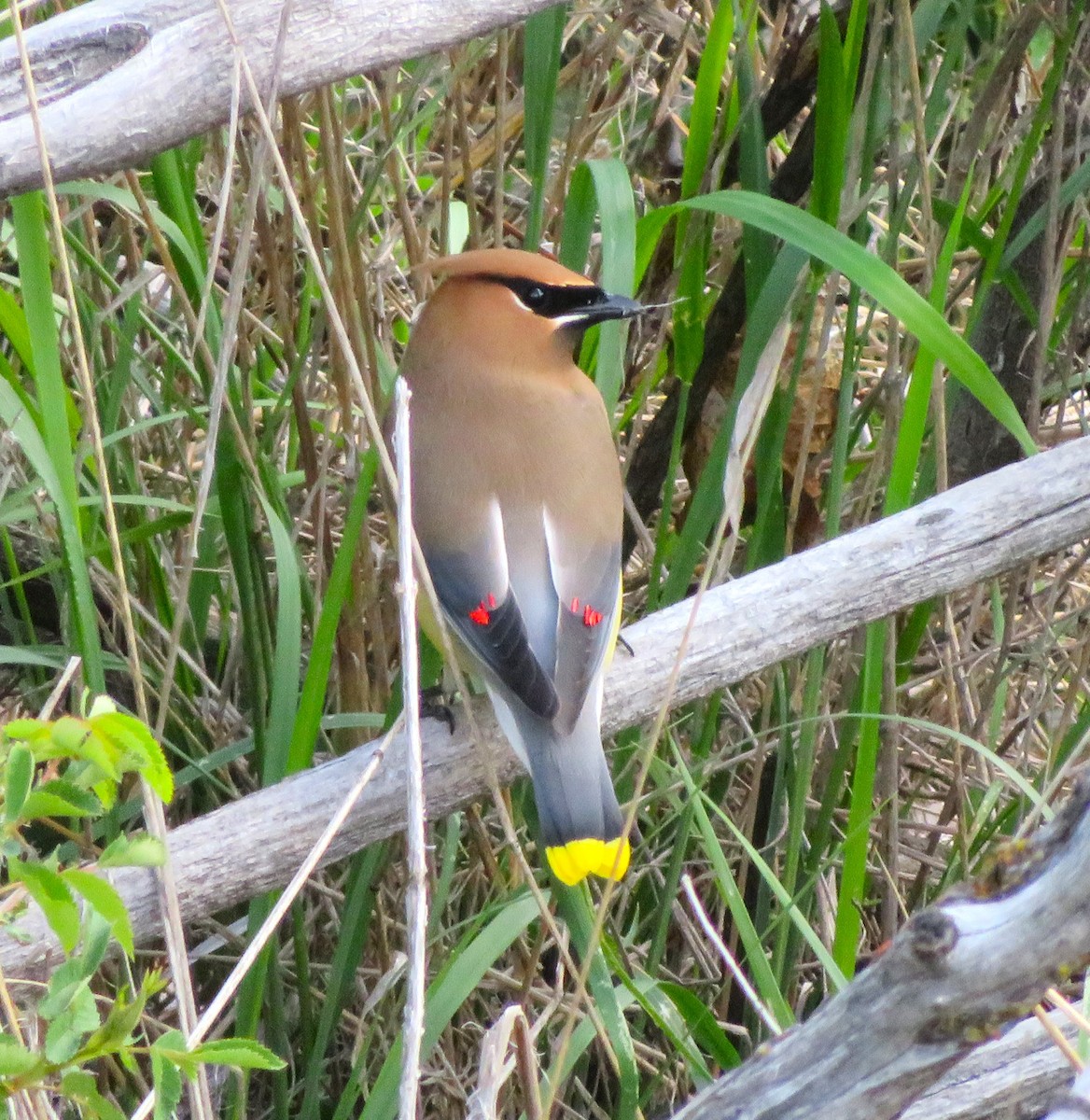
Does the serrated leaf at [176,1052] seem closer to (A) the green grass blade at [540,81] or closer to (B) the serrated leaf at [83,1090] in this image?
(B) the serrated leaf at [83,1090]

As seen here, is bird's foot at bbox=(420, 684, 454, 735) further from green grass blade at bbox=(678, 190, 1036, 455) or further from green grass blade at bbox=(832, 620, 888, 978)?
green grass blade at bbox=(678, 190, 1036, 455)

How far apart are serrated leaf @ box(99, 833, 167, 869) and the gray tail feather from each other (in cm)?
118

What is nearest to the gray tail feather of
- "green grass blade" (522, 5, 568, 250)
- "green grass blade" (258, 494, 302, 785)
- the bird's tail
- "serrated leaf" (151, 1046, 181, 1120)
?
the bird's tail

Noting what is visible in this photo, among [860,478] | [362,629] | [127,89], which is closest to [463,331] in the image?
[362,629]

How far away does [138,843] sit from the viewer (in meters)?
1.11

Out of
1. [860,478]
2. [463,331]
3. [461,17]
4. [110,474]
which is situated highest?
[461,17]

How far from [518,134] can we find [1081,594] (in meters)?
1.68

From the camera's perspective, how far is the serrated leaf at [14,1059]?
1.04 metres

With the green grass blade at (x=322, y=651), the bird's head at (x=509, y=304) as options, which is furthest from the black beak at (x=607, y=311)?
the green grass blade at (x=322, y=651)

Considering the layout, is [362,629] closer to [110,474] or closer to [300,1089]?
[110,474]

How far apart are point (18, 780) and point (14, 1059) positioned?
7.3 inches

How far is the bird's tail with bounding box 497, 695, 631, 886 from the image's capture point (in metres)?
2.24

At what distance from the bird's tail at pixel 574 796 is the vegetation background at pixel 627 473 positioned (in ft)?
0.47

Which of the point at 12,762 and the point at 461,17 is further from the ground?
the point at 461,17
